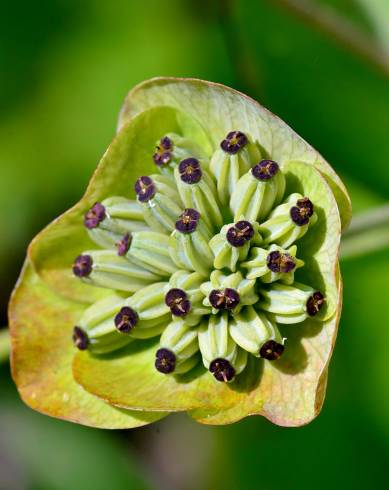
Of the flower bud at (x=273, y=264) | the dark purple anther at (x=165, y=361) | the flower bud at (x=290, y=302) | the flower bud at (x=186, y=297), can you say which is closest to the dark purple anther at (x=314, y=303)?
the flower bud at (x=290, y=302)

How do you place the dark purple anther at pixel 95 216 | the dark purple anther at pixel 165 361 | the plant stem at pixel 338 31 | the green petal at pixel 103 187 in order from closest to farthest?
the dark purple anther at pixel 165 361 < the dark purple anther at pixel 95 216 < the green petal at pixel 103 187 < the plant stem at pixel 338 31

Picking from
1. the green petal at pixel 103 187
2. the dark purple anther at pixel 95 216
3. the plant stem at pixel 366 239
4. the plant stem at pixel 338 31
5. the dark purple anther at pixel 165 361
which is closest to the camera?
the dark purple anther at pixel 165 361

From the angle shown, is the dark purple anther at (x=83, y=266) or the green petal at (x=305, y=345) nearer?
the green petal at (x=305, y=345)

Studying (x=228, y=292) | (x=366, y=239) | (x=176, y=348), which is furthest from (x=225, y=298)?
(x=366, y=239)

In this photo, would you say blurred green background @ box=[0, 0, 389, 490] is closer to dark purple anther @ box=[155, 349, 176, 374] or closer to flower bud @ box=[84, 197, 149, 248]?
flower bud @ box=[84, 197, 149, 248]

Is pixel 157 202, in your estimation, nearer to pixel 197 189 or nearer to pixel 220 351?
pixel 197 189

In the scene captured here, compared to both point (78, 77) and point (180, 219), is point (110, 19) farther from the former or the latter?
point (180, 219)

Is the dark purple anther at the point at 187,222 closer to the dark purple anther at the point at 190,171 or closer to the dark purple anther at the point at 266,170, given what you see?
the dark purple anther at the point at 190,171
